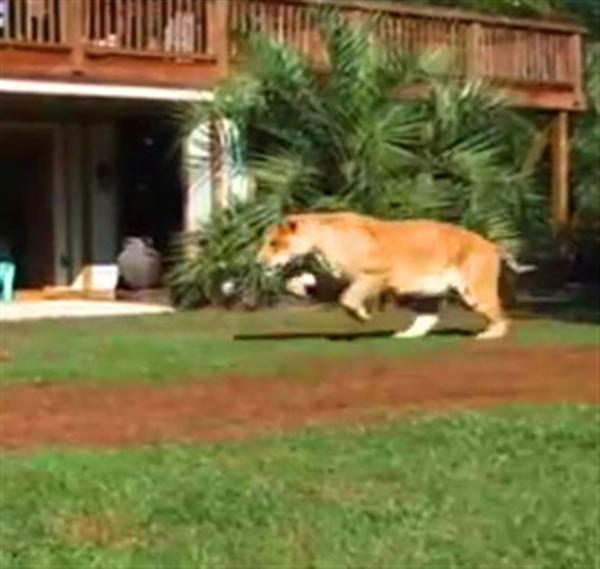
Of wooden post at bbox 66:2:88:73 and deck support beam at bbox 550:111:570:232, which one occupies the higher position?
wooden post at bbox 66:2:88:73

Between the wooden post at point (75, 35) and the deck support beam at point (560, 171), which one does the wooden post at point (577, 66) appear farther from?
the wooden post at point (75, 35)

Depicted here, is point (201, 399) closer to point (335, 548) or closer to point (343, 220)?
point (335, 548)

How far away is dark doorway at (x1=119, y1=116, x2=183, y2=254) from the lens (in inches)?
998

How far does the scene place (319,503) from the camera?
812 cm

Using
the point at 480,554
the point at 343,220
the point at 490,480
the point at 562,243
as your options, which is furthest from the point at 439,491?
the point at 562,243

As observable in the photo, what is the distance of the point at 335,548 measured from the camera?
24.1 feet

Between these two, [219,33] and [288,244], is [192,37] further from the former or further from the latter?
[288,244]

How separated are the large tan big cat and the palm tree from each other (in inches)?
109

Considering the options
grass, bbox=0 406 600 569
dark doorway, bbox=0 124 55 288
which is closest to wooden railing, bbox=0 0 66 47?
dark doorway, bbox=0 124 55 288

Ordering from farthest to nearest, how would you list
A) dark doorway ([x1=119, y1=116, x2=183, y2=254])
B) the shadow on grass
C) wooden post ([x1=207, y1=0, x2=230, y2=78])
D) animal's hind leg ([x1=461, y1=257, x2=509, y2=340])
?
dark doorway ([x1=119, y1=116, x2=183, y2=254])
wooden post ([x1=207, y1=0, x2=230, y2=78])
animal's hind leg ([x1=461, y1=257, x2=509, y2=340])
the shadow on grass

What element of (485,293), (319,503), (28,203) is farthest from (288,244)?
(28,203)

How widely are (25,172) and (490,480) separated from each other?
54.9ft

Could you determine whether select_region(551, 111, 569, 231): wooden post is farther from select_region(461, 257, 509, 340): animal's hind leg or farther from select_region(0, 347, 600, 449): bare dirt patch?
select_region(0, 347, 600, 449): bare dirt patch

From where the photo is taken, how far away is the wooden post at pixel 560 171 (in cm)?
2659
